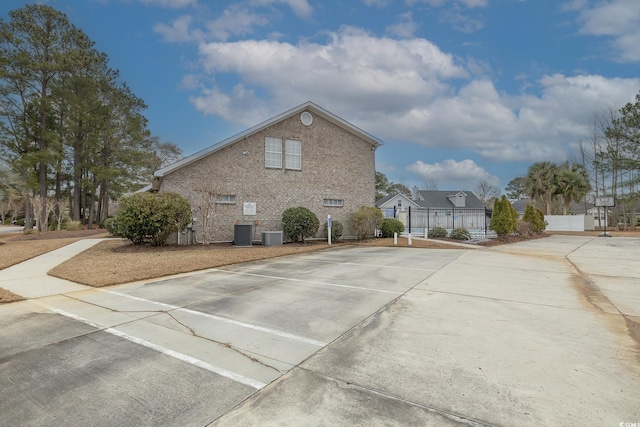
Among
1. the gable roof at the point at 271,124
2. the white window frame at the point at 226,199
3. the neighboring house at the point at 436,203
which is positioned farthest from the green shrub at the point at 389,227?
the neighboring house at the point at 436,203

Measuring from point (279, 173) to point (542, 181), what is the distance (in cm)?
3104

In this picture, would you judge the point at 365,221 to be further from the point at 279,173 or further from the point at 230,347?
the point at 230,347

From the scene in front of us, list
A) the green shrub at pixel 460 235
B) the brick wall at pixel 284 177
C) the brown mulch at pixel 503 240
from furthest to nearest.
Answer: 1. the green shrub at pixel 460 235
2. the brown mulch at pixel 503 240
3. the brick wall at pixel 284 177

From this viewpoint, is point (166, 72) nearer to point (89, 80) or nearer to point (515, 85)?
point (89, 80)

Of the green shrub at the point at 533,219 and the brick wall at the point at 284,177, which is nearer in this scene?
the brick wall at the point at 284,177

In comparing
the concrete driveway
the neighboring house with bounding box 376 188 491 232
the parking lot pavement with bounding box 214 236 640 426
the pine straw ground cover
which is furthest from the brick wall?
the neighboring house with bounding box 376 188 491 232

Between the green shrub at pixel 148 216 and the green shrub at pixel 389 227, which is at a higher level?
the green shrub at pixel 148 216

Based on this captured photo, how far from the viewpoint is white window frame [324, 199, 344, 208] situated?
18.4 meters

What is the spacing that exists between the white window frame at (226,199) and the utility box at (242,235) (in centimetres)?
143

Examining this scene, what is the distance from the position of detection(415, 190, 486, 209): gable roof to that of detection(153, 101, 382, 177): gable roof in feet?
75.9

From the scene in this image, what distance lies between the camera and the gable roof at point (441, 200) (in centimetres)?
4031

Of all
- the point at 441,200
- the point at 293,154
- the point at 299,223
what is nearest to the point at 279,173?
the point at 293,154

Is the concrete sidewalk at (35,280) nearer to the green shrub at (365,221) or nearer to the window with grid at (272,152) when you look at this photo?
the window with grid at (272,152)

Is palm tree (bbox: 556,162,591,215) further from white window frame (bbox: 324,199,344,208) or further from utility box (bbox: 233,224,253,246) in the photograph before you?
utility box (bbox: 233,224,253,246)
